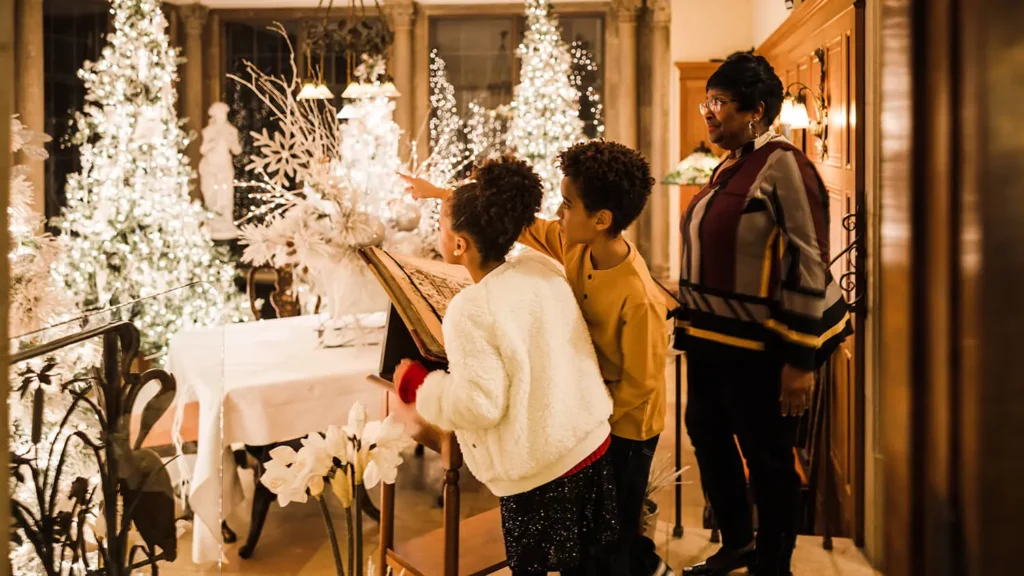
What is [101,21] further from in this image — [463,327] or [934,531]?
[934,531]

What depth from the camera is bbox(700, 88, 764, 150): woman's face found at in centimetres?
200

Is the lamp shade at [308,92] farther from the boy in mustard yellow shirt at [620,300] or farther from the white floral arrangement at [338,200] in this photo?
the boy in mustard yellow shirt at [620,300]

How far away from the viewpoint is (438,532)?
2410 millimetres

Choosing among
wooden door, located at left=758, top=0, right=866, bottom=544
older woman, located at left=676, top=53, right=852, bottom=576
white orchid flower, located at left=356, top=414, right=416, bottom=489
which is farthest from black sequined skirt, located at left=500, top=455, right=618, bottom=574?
wooden door, located at left=758, top=0, right=866, bottom=544

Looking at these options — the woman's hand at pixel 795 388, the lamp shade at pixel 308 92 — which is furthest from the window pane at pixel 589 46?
the woman's hand at pixel 795 388

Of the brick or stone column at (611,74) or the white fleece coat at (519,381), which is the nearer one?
the white fleece coat at (519,381)

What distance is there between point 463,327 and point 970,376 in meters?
1.22

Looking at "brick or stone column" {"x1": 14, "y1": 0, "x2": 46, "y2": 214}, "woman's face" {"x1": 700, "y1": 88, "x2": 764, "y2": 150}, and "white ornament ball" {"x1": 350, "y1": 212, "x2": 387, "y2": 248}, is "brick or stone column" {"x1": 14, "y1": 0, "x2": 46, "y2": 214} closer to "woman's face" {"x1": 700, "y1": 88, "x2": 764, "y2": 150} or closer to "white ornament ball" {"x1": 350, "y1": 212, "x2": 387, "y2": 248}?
"white ornament ball" {"x1": 350, "y1": 212, "x2": 387, "y2": 248}

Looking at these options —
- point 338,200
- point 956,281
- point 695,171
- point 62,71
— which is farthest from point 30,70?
point 956,281

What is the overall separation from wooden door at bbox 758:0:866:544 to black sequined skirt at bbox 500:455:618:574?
1.25 meters

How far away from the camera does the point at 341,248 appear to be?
300 cm

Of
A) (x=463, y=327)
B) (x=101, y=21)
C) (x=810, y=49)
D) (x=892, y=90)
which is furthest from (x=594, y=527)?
(x=101, y=21)

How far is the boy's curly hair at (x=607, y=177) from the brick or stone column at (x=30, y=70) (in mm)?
7140

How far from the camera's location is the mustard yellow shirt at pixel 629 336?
71.8 inches
